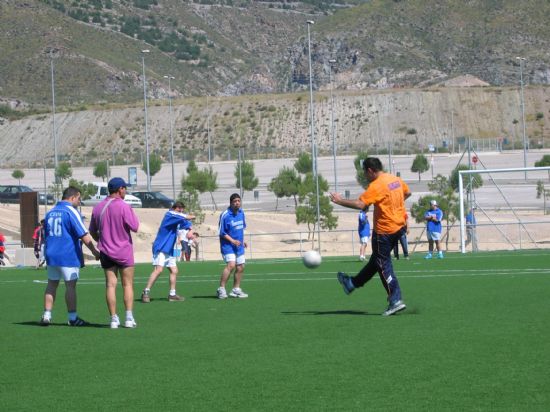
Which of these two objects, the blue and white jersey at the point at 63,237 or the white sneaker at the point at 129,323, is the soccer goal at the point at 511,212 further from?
the blue and white jersey at the point at 63,237

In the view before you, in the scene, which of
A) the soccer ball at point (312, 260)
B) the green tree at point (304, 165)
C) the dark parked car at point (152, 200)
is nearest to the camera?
the soccer ball at point (312, 260)

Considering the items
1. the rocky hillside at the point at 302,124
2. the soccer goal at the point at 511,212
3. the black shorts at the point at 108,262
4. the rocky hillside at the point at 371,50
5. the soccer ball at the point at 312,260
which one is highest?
the rocky hillside at the point at 371,50

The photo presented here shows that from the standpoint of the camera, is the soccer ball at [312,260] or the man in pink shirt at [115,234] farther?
the soccer ball at [312,260]

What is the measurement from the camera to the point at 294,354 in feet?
35.9

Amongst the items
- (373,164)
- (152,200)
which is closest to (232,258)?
(373,164)

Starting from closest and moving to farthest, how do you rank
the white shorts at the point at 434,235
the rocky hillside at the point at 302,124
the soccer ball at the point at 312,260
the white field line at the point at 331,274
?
the soccer ball at the point at 312,260 → the white field line at the point at 331,274 → the white shorts at the point at 434,235 → the rocky hillside at the point at 302,124

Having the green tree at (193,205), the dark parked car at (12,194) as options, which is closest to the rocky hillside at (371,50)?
the dark parked car at (12,194)

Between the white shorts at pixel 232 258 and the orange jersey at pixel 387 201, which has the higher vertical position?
the orange jersey at pixel 387 201

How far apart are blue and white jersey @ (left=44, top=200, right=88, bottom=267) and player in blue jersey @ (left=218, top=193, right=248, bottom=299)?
4.84 m

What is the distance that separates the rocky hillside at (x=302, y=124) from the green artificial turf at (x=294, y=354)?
115 m

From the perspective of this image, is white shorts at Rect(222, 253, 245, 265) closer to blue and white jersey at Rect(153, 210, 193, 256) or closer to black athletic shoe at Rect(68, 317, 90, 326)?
blue and white jersey at Rect(153, 210, 193, 256)

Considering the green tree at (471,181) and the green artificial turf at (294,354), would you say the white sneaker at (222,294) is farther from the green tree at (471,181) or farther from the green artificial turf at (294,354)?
the green tree at (471,181)

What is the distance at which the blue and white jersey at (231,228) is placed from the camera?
61.8ft

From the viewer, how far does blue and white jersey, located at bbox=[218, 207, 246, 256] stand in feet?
61.8
